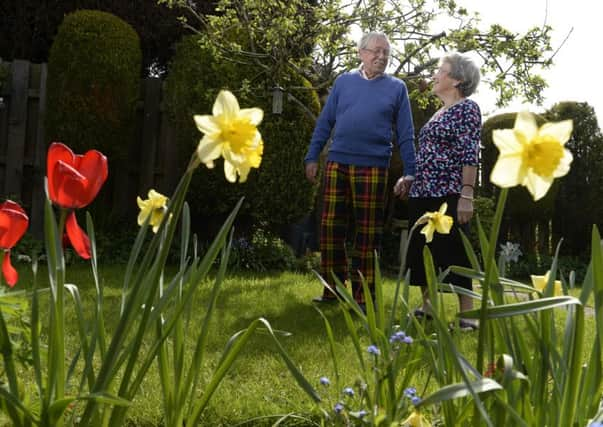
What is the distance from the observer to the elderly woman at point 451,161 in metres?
3.51

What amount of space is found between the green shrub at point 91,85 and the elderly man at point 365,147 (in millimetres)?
3261

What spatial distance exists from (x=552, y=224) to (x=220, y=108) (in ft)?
32.0

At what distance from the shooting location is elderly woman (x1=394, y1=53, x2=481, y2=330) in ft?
11.5

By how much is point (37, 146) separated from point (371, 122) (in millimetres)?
4546

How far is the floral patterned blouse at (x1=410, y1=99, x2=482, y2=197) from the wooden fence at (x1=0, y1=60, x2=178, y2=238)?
13.4 ft

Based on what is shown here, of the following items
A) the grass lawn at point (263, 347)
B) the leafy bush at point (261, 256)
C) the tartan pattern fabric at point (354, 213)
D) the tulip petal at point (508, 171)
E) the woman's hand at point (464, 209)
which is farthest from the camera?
the leafy bush at point (261, 256)

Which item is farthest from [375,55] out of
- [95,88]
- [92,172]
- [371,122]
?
[95,88]

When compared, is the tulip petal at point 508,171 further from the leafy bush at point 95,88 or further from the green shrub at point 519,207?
the green shrub at point 519,207

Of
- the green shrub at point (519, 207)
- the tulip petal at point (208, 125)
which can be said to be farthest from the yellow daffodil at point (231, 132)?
the green shrub at point (519, 207)

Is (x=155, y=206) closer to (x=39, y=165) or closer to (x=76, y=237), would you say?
(x=76, y=237)

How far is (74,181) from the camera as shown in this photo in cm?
113

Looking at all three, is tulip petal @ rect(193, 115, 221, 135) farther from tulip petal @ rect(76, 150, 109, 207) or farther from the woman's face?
the woman's face

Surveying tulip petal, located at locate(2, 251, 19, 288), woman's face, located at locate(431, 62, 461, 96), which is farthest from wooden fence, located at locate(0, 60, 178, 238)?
tulip petal, located at locate(2, 251, 19, 288)

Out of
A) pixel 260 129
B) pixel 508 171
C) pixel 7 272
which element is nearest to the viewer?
pixel 508 171
